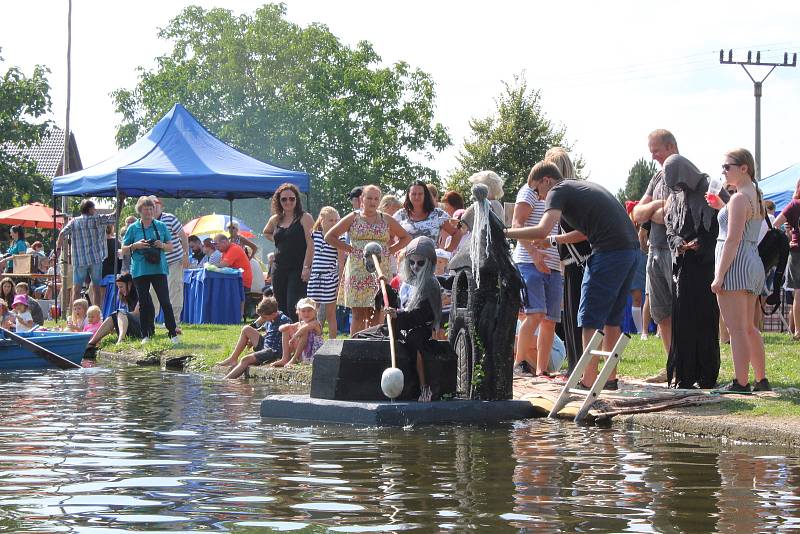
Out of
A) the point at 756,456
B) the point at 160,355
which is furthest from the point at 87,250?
the point at 756,456

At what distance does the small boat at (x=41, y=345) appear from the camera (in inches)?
615

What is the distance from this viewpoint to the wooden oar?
1559 centimetres

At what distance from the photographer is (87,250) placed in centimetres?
2202

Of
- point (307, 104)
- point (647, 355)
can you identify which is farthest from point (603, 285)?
point (307, 104)

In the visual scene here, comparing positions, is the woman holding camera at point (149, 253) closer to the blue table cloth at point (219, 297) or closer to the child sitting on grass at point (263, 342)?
the child sitting on grass at point (263, 342)

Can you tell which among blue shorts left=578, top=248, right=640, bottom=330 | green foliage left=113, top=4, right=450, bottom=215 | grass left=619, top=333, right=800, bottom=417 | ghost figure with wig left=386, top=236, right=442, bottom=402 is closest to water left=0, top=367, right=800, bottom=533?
grass left=619, top=333, right=800, bottom=417

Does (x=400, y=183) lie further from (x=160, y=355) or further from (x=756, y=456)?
(x=756, y=456)

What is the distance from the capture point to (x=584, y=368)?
33.1 ft

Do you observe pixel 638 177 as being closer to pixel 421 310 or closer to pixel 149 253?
pixel 149 253

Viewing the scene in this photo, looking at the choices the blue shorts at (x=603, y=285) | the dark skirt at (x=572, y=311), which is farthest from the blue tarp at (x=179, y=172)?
the blue shorts at (x=603, y=285)

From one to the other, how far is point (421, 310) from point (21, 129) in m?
38.8

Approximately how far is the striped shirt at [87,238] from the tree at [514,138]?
3307 centimetres

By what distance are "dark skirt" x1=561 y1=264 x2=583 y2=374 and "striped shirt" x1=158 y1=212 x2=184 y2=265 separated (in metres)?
9.74

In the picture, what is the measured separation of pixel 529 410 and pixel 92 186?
40.8 feet
